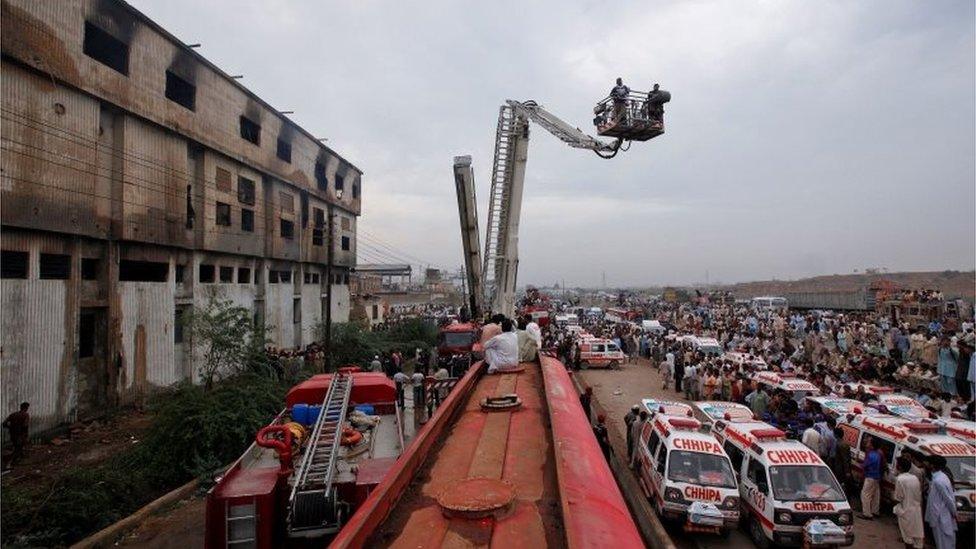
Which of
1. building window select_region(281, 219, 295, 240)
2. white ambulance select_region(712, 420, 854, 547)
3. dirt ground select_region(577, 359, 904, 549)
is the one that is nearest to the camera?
white ambulance select_region(712, 420, 854, 547)

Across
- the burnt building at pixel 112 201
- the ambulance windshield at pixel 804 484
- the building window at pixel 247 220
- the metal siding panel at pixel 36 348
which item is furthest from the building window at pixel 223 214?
the ambulance windshield at pixel 804 484

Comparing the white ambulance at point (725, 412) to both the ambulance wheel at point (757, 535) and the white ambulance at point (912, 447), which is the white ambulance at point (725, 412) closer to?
the white ambulance at point (912, 447)

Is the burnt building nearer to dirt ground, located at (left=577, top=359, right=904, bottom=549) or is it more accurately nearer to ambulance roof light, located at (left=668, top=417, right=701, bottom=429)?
dirt ground, located at (left=577, top=359, right=904, bottom=549)

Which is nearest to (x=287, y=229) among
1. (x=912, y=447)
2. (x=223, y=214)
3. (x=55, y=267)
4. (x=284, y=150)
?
(x=284, y=150)

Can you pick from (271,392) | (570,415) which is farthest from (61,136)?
(570,415)

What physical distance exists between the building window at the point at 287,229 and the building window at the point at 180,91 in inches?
352

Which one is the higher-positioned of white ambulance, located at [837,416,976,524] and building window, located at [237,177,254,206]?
building window, located at [237,177,254,206]

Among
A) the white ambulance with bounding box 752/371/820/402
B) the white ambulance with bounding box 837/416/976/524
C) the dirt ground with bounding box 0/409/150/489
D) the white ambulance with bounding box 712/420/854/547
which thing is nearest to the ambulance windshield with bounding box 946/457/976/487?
the white ambulance with bounding box 837/416/976/524

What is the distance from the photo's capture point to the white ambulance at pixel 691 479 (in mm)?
8867

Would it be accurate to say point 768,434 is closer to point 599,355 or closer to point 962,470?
point 962,470

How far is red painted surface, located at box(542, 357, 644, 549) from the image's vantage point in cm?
322

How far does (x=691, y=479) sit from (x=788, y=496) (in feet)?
4.73

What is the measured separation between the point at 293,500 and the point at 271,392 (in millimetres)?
10755

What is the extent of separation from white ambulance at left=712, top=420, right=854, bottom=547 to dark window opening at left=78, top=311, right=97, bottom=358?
1859 centimetres
